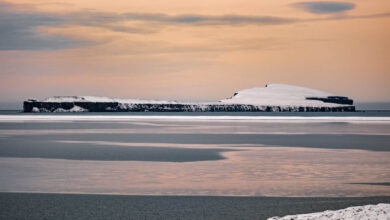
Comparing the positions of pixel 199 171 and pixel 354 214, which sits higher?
pixel 354 214

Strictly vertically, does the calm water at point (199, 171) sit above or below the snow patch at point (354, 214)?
below

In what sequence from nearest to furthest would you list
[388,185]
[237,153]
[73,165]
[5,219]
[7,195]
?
[5,219]
[7,195]
[388,185]
[73,165]
[237,153]

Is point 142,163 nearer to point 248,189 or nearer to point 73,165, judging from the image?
point 73,165

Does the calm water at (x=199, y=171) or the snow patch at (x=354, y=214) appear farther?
the calm water at (x=199, y=171)

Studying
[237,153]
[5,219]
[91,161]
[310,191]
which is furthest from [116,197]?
[237,153]

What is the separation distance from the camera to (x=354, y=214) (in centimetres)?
1026

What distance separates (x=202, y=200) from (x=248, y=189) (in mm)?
1931

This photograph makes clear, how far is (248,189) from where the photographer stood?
14.4 m

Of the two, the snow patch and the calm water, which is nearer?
the snow patch

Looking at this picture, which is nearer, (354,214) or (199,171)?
(354,214)

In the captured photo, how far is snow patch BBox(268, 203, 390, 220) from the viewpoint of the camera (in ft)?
32.9

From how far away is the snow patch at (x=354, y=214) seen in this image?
394 inches

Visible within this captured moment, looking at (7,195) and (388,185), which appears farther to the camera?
(388,185)

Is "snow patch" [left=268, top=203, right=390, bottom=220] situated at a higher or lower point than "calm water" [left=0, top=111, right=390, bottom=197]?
higher
